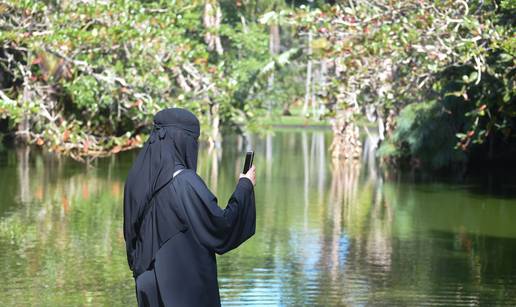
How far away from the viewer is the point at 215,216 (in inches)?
268

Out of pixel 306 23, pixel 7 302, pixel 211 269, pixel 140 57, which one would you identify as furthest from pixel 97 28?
pixel 211 269

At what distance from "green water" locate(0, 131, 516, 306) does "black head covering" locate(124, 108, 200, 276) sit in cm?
492

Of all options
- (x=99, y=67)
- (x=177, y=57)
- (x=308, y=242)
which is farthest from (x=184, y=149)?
(x=177, y=57)

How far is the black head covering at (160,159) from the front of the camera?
22.6 ft

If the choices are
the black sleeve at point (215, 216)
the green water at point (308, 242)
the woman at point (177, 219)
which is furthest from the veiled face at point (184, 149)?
the green water at point (308, 242)

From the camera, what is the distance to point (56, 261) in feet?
48.3

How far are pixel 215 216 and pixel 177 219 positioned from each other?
8.5 inches

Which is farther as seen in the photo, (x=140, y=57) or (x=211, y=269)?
(x=140, y=57)

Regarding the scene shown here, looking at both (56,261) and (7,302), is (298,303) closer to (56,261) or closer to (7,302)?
(7,302)

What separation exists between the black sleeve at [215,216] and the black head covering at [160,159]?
0.53 ft

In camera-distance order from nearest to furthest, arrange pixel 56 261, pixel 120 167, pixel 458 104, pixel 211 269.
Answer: pixel 211 269 < pixel 56 261 < pixel 458 104 < pixel 120 167

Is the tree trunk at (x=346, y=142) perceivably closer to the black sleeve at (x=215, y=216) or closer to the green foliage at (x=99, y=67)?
the green foliage at (x=99, y=67)

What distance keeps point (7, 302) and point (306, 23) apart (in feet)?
33.7

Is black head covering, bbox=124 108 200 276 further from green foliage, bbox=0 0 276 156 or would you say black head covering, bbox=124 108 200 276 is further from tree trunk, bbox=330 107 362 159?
tree trunk, bbox=330 107 362 159
